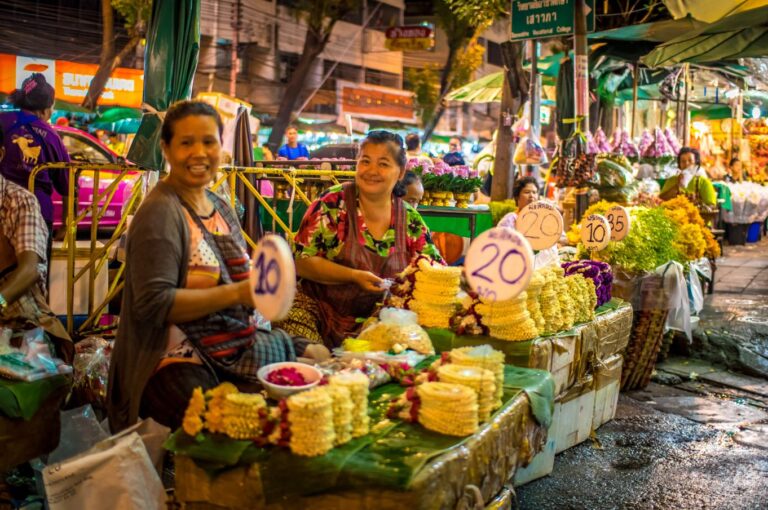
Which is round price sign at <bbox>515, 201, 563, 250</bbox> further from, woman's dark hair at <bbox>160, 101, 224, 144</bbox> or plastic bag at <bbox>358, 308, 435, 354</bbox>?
woman's dark hair at <bbox>160, 101, 224, 144</bbox>

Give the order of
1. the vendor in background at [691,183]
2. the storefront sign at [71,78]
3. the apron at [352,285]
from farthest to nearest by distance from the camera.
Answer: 1. the storefront sign at [71,78]
2. the vendor in background at [691,183]
3. the apron at [352,285]

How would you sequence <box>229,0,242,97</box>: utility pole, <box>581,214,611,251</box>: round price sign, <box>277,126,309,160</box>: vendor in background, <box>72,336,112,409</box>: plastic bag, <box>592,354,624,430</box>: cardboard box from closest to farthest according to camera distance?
<box>72,336,112,409</box>: plastic bag < <box>592,354,624,430</box>: cardboard box < <box>581,214,611,251</box>: round price sign < <box>277,126,309,160</box>: vendor in background < <box>229,0,242,97</box>: utility pole

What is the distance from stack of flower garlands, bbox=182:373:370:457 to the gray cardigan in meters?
0.39

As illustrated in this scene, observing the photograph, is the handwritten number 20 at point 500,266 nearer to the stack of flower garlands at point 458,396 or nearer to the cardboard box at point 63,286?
the stack of flower garlands at point 458,396

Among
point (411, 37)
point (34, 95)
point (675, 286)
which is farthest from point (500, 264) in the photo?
point (411, 37)

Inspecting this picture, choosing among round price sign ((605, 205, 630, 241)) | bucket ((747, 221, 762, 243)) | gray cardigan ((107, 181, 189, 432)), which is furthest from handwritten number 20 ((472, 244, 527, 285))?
bucket ((747, 221, 762, 243))

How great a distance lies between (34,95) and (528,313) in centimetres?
427

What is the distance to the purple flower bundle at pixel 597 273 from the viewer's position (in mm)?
4941

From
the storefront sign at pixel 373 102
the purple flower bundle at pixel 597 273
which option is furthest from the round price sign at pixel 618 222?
the storefront sign at pixel 373 102

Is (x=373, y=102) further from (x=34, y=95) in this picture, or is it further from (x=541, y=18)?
(x=34, y=95)

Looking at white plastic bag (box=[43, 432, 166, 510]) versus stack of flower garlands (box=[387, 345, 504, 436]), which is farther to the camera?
white plastic bag (box=[43, 432, 166, 510])

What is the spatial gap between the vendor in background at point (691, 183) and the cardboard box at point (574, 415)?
6372mm

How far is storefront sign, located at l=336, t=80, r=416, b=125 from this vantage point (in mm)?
33438

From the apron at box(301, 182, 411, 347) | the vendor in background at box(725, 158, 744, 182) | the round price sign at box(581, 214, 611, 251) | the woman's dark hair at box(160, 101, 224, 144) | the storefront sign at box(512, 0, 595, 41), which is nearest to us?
the woman's dark hair at box(160, 101, 224, 144)
